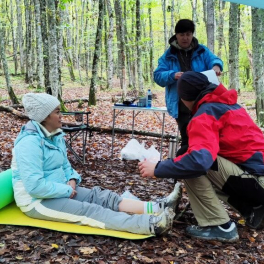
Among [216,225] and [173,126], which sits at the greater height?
[173,126]

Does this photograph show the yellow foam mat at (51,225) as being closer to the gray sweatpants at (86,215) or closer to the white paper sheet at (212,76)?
the gray sweatpants at (86,215)

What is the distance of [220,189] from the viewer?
8.87 feet

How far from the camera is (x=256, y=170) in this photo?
250cm

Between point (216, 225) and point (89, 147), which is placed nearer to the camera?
point (216, 225)

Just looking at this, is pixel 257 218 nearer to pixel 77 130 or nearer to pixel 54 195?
Result: pixel 54 195

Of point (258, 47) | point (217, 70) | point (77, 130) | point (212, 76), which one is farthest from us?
point (258, 47)

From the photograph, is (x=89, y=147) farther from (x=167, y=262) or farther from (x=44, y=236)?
(x=167, y=262)

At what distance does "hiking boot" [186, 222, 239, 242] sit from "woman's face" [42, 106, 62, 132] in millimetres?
1430


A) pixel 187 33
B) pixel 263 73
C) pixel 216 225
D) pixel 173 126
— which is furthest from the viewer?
pixel 173 126

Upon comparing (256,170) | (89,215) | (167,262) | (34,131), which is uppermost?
(34,131)

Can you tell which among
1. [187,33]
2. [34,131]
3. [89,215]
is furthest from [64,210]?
[187,33]

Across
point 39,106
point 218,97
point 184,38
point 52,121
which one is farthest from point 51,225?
point 184,38

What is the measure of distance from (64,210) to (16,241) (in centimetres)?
42

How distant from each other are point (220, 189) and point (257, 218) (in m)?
0.40
